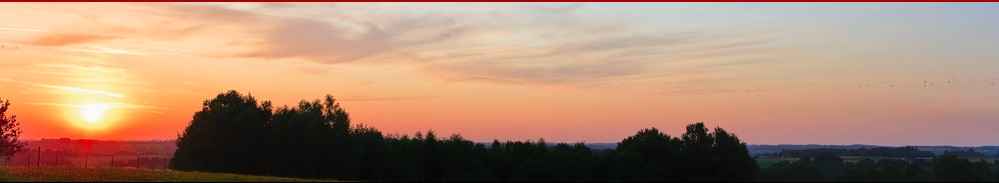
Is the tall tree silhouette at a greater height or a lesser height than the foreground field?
greater

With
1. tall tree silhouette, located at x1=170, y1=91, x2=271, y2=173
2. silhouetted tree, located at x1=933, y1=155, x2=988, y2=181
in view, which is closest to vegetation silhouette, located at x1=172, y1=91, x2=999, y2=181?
tall tree silhouette, located at x1=170, y1=91, x2=271, y2=173

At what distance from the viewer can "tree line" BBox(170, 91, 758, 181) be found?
235ft

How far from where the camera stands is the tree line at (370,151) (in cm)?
7175

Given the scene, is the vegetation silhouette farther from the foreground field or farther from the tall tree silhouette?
the foreground field

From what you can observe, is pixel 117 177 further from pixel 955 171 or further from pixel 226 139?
pixel 955 171

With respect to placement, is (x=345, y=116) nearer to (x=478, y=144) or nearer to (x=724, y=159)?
(x=478, y=144)

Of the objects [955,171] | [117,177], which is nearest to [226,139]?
[117,177]

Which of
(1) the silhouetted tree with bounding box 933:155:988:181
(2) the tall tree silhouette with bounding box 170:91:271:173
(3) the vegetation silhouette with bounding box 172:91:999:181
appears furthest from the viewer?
(2) the tall tree silhouette with bounding box 170:91:271:173

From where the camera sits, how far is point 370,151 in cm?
8031

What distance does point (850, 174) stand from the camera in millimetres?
36906

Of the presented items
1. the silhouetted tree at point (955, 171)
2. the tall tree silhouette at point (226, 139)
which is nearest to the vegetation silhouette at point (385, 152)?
Answer: the tall tree silhouette at point (226, 139)

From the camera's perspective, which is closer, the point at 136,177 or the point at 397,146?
the point at 136,177

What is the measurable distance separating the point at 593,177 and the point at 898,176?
28.5 metres

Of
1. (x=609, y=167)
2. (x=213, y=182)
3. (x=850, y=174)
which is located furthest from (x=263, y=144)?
(x=850, y=174)
